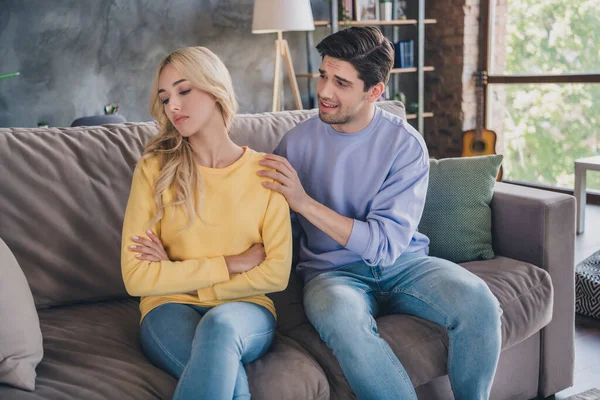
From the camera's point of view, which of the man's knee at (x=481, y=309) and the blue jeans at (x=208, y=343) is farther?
the man's knee at (x=481, y=309)

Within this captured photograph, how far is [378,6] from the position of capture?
579cm

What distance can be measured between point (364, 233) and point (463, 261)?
56 cm

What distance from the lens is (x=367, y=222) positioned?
1.81 m

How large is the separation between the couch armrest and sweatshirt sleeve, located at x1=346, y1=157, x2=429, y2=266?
426 mm

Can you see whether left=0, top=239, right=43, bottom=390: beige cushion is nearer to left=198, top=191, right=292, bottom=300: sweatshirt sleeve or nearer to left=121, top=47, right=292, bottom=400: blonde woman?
left=121, top=47, right=292, bottom=400: blonde woman

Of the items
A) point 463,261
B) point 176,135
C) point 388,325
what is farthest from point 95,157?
point 463,261

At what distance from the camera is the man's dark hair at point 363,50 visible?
184 cm

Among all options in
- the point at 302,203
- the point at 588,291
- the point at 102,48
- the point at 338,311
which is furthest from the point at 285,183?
the point at 102,48

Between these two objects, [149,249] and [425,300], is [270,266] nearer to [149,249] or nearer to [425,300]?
[149,249]

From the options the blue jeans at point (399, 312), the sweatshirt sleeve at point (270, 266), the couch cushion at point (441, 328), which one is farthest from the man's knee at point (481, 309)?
the sweatshirt sleeve at point (270, 266)

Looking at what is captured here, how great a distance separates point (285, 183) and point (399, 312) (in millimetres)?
463

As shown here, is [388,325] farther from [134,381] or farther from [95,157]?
[95,157]

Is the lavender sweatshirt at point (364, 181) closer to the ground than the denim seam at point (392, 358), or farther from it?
farther from it

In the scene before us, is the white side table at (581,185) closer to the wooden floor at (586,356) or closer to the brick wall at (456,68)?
the wooden floor at (586,356)
